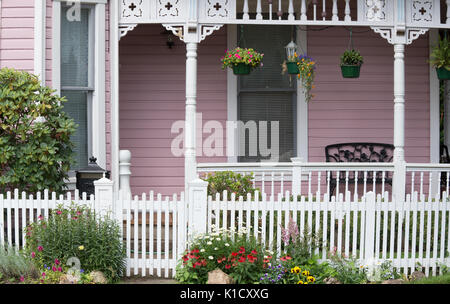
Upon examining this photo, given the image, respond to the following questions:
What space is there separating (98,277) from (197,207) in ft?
4.43

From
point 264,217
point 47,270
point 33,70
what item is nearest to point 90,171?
point 33,70

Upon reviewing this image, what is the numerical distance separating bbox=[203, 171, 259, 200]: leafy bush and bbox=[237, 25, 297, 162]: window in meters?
2.11

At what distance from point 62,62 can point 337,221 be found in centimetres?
441

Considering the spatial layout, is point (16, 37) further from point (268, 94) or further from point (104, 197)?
point (268, 94)

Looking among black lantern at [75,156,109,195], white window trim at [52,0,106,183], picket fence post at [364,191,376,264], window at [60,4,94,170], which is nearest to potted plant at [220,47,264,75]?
white window trim at [52,0,106,183]

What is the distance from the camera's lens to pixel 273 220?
793 centimetres

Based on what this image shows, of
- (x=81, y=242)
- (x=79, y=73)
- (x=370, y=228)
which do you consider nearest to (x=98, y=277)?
(x=81, y=242)

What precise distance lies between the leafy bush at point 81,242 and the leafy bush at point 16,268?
104mm

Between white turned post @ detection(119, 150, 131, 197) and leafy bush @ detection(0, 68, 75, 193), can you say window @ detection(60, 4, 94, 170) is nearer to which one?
white turned post @ detection(119, 150, 131, 197)

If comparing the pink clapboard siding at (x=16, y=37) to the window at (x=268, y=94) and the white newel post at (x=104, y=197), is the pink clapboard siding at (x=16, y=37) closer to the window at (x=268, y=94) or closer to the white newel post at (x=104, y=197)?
the white newel post at (x=104, y=197)

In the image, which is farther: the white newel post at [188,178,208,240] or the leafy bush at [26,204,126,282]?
the white newel post at [188,178,208,240]

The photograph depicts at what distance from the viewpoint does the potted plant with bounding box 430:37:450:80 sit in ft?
33.6

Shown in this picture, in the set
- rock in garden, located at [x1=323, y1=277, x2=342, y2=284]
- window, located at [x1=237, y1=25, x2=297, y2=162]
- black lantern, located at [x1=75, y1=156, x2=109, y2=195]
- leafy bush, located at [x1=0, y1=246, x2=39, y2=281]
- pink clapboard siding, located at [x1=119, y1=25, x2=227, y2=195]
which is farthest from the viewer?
window, located at [x1=237, y1=25, x2=297, y2=162]

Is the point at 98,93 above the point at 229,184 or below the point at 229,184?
above
